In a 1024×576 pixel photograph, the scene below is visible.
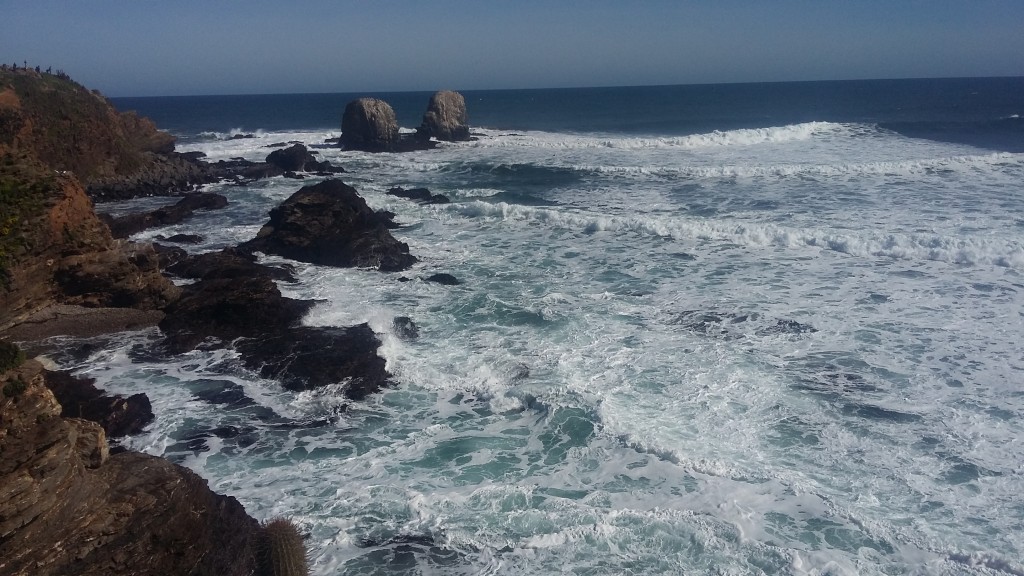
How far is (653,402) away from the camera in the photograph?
10445mm

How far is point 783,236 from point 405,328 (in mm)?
12312

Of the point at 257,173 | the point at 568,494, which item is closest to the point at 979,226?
the point at 568,494

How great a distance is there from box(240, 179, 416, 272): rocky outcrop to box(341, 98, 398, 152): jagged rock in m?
25.7

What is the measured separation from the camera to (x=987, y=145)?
3725 centimetres

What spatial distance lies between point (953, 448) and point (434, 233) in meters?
16.7

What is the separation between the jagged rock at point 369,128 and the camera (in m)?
44.9

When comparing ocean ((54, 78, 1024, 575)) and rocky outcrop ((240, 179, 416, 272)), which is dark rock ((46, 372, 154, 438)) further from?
rocky outcrop ((240, 179, 416, 272))

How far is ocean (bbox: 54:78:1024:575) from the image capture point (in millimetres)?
7441

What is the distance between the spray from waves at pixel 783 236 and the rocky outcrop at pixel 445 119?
25.0 metres

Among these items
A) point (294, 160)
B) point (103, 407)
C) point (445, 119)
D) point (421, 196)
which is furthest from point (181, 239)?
point (445, 119)

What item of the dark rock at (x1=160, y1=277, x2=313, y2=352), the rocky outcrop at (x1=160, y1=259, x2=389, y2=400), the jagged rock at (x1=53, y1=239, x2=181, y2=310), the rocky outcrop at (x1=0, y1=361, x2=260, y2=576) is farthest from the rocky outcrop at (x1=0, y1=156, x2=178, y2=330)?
the rocky outcrop at (x1=0, y1=361, x2=260, y2=576)

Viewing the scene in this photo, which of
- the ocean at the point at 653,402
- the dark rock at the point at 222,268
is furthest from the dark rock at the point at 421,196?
the dark rock at the point at 222,268

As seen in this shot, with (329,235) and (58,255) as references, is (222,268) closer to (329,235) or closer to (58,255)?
(329,235)

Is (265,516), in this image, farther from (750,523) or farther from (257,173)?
(257,173)
